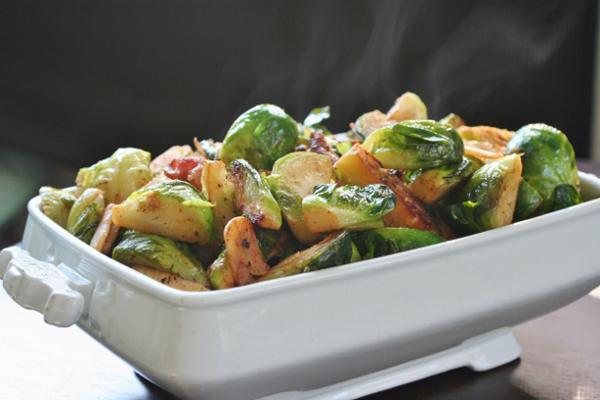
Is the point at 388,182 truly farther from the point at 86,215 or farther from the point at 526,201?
the point at 86,215

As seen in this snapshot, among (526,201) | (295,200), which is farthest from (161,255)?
(526,201)

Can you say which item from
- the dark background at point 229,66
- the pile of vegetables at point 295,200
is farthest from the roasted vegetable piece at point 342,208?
the dark background at point 229,66

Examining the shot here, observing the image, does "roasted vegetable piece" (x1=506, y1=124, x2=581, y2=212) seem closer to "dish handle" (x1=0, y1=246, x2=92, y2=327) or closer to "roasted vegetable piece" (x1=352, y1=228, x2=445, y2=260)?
"roasted vegetable piece" (x1=352, y1=228, x2=445, y2=260)

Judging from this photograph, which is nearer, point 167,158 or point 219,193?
point 219,193

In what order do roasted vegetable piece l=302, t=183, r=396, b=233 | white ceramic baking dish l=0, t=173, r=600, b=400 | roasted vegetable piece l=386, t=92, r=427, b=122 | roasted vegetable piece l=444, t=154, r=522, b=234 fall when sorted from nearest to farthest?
1. white ceramic baking dish l=0, t=173, r=600, b=400
2. roasted vegetable piece l=302, t=183, r=396, b=233
3. roasted vegetable piece l=444, t=154, r=522, b=234
4. roasted vegetable piece l=386, t=92, r=427, b=122

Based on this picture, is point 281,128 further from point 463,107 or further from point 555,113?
point 555,113

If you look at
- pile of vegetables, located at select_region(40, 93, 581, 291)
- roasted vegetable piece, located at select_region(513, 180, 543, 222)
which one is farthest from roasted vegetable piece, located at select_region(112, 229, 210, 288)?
roasted vegetable piece, located at select_region(513, 180, 543, 222)
